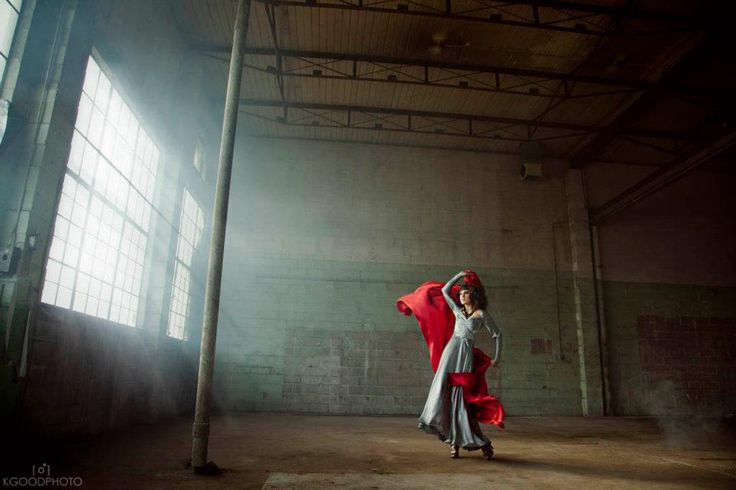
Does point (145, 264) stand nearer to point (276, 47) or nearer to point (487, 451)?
point (276, 47)

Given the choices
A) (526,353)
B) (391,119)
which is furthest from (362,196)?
(526,353)

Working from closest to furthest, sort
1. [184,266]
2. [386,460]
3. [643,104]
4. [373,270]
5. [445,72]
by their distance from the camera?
1. [386,460]
2. [184,266]
3. [643,104]
4. [445,72]
5. [373,270]

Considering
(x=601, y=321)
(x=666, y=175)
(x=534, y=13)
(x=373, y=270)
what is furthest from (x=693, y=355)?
(x=534, y=13)

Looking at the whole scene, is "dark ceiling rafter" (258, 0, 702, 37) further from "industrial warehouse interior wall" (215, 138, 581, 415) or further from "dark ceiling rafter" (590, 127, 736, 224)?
"industrial warehouse interior wall" (215, 138, 581, 415)

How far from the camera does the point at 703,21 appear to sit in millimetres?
7051

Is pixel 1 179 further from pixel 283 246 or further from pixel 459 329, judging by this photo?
pixel 283 246

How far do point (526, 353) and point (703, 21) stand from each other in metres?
6.83

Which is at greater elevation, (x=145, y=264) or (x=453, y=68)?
(x=453, y=68)

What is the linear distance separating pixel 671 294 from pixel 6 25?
41.3ft

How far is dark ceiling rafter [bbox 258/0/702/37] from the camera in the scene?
7.01m

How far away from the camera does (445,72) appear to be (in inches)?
352

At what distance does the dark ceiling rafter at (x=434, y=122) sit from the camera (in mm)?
9680

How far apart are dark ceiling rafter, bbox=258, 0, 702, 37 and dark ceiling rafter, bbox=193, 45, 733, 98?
2.92 ft

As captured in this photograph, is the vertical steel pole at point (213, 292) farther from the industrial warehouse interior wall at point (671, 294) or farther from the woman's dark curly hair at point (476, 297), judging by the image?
the industrial warehouse interior wall at point (671, 294)
